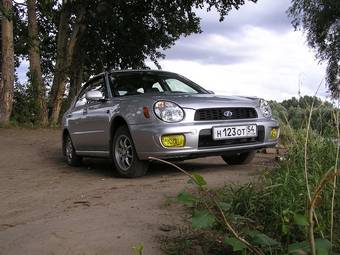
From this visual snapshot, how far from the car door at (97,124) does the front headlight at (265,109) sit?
2087 millimetres

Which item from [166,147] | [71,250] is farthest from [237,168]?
[71,250]

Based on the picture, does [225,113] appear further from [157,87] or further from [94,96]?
[94,96]

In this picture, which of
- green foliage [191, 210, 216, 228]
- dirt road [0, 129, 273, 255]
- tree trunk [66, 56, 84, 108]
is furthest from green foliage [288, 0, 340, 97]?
green foliage [191, 210, 216, 228]

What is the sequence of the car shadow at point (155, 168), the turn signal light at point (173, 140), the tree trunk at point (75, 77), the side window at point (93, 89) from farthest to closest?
1. the tree trunk at point (75, 77)
2. the side window at point (93, 89)
3. the car shadow at point (155, 168)
4. the turn signal light at point (173, 140)

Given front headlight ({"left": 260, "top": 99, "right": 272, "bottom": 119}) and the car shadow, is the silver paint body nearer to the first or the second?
front headlight ({"left": 260, "top": 99, "right": 272, "bottom": 119})

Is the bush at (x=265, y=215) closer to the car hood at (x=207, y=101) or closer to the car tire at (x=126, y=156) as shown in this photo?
the car hood at (x=207, y=101)

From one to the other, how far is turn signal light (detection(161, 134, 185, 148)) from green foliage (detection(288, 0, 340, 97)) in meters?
18.9

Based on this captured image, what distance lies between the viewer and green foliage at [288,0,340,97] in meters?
24.4

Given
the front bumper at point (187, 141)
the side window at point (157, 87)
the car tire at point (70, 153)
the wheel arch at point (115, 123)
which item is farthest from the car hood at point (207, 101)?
the car tire at point (70, 153)

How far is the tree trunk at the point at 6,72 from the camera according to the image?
1825 centimetres

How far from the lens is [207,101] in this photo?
6844 mm

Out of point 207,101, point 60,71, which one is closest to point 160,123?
point 207,101

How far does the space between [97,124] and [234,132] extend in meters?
2.16

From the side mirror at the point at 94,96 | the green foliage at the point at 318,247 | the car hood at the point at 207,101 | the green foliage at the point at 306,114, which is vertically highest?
the side mirror at the point at 94,96
